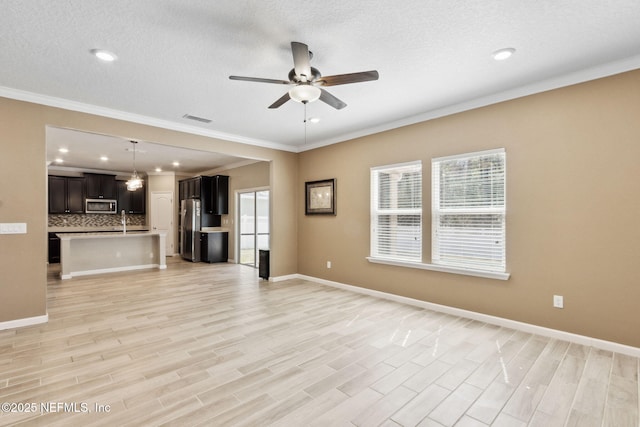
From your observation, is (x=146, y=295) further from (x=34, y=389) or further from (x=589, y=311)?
(x=589, y=311)

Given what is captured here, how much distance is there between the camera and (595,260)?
117 inches

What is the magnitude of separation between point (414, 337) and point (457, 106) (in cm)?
292

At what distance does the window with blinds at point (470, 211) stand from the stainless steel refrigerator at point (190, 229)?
6.84 meters

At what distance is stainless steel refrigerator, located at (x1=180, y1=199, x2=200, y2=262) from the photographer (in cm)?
870

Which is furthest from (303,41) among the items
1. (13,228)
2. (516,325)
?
(13,228)

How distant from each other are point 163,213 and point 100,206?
176 cm

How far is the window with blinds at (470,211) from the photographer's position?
3.63 metres

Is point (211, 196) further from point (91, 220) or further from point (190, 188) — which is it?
point (91, 220)

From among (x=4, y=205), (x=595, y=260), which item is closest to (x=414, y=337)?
(x=595, y=260)

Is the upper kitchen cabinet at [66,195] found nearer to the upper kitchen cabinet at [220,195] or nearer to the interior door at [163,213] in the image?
the interior door at [163,213]

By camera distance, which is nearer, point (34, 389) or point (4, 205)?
point (34, 389)

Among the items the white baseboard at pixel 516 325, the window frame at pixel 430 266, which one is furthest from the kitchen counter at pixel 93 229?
the window frame at pixel 430 266

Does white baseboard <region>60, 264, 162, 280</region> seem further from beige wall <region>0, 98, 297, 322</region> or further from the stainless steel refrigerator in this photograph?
beige wall <region>0, 98, 297, 322</region>

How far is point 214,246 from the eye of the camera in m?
8.48
